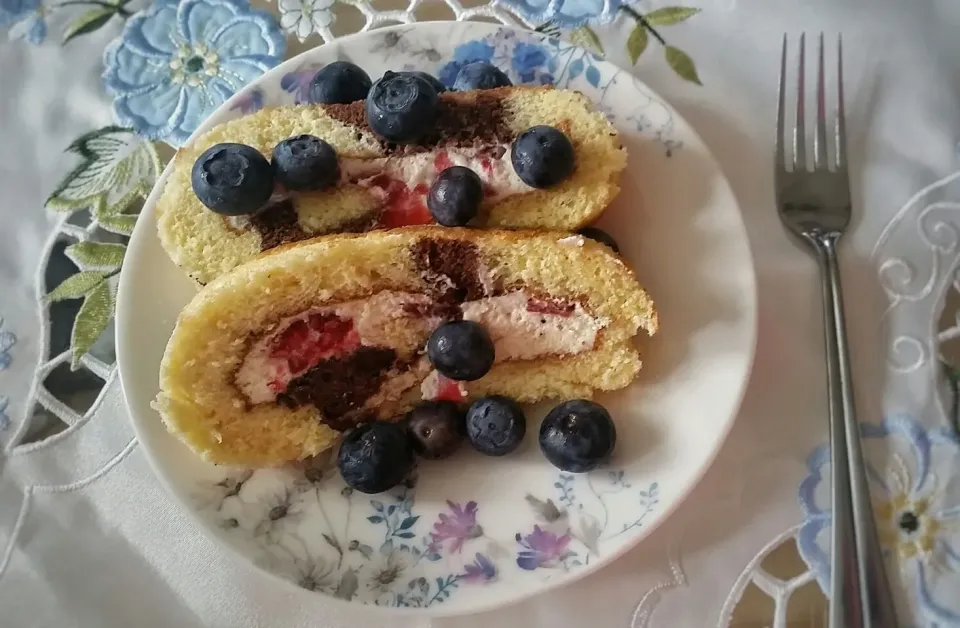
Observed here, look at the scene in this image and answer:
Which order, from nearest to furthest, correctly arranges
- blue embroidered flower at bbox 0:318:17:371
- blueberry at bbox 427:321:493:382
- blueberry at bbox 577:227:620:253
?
blueberry at bbox 427:321:493:382, blueberry at bbox 577:227:620:253, blue embroidered flower at bbox 0:318:17:371

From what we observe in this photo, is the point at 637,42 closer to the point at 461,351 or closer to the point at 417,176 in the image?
the point at 417,176

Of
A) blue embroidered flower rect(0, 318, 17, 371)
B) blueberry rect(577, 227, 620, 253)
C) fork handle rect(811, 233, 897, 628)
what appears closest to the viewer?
fork handle rect(811, 233, 897, 628)

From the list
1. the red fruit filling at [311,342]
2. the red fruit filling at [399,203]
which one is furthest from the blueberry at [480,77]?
the red fruit filling at [311,342]

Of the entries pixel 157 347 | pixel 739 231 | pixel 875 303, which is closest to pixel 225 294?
pixel 157 347

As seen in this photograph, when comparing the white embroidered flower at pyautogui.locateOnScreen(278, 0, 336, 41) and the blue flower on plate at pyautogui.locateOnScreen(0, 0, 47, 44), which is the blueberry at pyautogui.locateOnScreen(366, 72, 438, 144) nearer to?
the white embroidered flower at pyautogui.locateOnScreen(278, 0, 336, 41)

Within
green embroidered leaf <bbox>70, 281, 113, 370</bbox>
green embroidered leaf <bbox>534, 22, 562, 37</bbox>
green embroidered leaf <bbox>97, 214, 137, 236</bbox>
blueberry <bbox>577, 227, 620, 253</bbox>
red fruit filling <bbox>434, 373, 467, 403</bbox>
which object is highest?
green embroidered leaf <bbox>534, 22, 562, 37</bbox>

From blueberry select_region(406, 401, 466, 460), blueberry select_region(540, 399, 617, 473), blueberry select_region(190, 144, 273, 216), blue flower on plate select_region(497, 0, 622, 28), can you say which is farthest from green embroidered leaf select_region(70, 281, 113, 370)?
blue flower on plate select_region(497, 0, 622, 28)

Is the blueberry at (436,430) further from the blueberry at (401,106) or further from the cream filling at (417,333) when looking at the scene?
the blueberry at (401,106)
